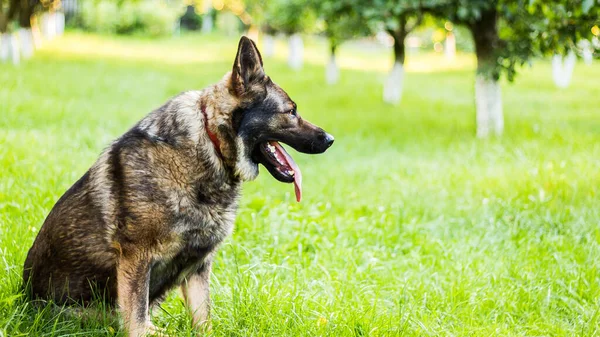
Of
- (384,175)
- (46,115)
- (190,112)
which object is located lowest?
(384,175)

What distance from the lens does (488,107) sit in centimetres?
1137

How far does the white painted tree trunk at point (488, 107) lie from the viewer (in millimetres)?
11281

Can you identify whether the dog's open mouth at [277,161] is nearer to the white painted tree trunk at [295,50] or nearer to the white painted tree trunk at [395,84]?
the white painted tree trunk at [395,84]

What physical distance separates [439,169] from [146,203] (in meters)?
6.00

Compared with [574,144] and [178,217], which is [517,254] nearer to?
[178,217]

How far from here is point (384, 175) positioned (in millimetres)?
8414

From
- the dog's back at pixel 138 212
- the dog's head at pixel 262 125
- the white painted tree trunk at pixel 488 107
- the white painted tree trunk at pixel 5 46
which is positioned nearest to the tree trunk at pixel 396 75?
the white painted tree trunk at pixel 488 107

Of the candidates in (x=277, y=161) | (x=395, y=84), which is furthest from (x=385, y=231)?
(x=395, y=84)

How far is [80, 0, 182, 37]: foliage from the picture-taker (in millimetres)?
46656

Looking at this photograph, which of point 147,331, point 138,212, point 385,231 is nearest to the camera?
point 138,212

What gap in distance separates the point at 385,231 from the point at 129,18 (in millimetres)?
46370

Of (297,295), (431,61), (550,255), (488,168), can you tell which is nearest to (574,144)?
(488,168)

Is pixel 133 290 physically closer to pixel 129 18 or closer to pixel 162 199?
pixel 162 199

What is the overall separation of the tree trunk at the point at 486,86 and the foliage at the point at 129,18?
3859cm
